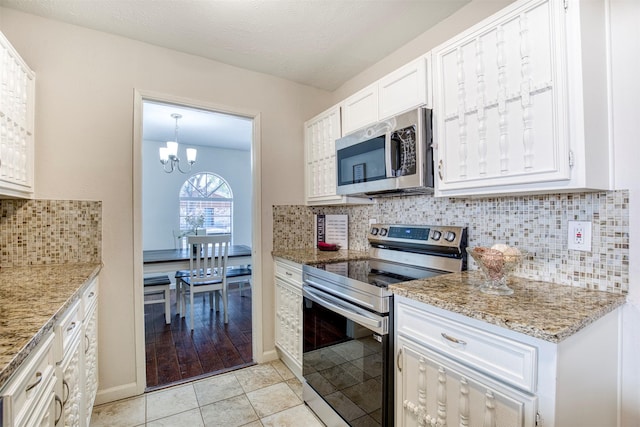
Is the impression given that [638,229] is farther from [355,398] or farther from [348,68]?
[348,68]

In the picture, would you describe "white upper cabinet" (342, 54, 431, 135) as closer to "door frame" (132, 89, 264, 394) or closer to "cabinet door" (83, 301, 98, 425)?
"door frame" (132, 89, 264, 394)

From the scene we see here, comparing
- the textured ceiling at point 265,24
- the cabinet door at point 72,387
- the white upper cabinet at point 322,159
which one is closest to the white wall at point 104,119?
the textured ceiling at point 265,24

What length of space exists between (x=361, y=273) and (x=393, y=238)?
1.62ft

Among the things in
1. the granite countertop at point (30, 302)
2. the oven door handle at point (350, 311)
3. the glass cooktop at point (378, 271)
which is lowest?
the oven door handle at point (350, 311)

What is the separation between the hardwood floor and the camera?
2338 millimetres

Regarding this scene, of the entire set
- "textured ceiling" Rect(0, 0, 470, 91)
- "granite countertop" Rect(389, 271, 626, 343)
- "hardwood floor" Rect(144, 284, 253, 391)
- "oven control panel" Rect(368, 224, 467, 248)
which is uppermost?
"textured ceiling" Rect(0, 0, 470, 91)

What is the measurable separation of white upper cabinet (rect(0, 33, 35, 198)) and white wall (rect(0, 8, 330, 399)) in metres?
0.09

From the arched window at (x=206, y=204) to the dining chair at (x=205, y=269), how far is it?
1998 millimetres

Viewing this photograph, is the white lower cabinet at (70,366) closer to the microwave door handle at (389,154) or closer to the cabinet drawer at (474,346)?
the cabinet drawer at (474,346)

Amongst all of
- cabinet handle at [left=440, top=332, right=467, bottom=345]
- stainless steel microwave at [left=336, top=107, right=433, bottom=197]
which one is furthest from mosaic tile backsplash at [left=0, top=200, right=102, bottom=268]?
cabinet handle at [left=440, top=332, right=467, bottom=345]

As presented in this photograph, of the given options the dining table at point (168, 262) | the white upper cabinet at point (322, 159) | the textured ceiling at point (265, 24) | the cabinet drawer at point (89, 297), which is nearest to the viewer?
the cabinet drawer at point (89, 297)

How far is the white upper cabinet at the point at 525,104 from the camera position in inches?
41.9

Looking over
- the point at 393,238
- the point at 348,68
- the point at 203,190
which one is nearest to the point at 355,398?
the point at 393,238

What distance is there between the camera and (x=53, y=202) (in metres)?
1.85
